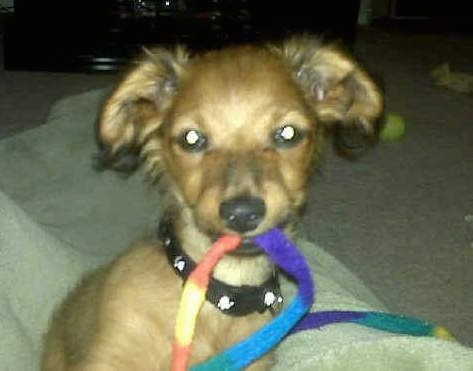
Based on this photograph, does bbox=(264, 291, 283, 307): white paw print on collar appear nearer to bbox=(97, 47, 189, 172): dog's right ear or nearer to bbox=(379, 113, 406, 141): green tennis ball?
bbox=(97, 47, 189, 172): dog's right ear

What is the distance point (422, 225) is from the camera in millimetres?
2844

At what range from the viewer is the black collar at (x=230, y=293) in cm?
164

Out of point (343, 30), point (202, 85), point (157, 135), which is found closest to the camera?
point (202, 85)

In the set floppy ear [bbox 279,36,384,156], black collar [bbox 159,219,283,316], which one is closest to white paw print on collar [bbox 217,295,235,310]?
black collar [bbox 159,219,283,316]

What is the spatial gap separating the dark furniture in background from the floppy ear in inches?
82.7

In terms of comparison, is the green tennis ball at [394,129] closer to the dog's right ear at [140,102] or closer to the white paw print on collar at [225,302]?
the dog's right ear at [140,102]

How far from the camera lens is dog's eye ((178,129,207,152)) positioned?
1568 millimetres

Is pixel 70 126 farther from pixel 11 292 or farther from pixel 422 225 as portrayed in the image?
pixel 422 225

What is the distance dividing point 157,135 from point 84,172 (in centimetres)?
64

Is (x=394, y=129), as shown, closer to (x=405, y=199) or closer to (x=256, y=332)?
(x=405, y=199)

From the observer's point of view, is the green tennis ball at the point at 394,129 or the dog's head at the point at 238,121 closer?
the dog's head at the point at 238,121

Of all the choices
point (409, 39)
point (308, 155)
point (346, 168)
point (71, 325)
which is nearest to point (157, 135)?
point (308, 155)

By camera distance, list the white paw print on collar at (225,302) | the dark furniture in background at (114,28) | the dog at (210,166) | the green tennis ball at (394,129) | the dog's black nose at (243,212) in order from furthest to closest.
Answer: the dark furniture in background at (114,28)
the green tennis ball at (394,129)
the white paw print on collar at (225,302)
the dog at (210,166)
the dog's black nose at (243,212)

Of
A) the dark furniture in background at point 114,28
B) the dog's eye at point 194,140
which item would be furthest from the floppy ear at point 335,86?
the dark furniture in background at point 114,28
